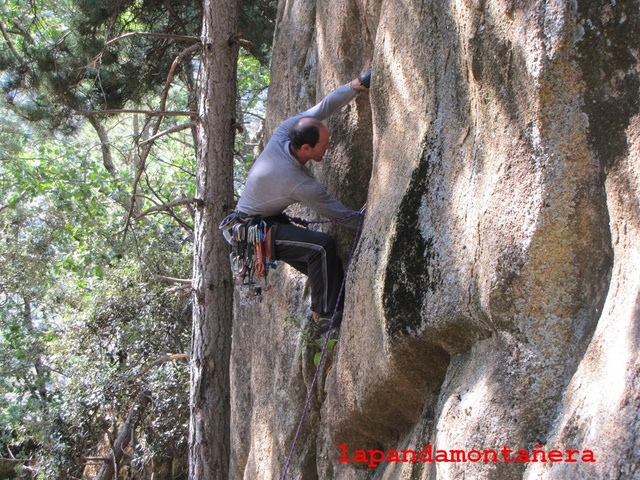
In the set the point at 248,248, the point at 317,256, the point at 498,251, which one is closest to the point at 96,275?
the point at 248,248

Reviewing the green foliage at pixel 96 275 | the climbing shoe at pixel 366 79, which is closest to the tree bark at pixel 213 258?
the green foliage at pixel 96 275

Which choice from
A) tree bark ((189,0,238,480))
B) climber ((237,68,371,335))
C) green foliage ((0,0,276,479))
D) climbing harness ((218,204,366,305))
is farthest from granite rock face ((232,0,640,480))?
green foliage ((0,0,276,479))

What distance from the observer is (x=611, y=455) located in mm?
2412

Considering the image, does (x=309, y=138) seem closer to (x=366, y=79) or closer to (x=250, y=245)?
(x=366, y=79)

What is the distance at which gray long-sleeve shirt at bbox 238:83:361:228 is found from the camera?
473cm

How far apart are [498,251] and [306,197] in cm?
187

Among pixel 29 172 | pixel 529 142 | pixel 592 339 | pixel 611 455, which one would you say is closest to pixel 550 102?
pixel 529 142

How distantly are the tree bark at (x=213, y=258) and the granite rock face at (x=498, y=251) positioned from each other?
2.79 metres

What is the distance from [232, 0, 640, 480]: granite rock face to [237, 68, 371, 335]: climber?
1.46ft

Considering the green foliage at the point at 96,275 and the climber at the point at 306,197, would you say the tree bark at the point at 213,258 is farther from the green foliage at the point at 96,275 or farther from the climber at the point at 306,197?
the climber at the point at 306,197

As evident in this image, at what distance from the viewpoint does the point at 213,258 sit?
24.2 ft

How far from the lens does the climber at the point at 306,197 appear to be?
15.6ft

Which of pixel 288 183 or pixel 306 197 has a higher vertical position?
pixel 288 183

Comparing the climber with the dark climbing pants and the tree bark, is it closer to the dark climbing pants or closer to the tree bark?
the dark climbing pants
